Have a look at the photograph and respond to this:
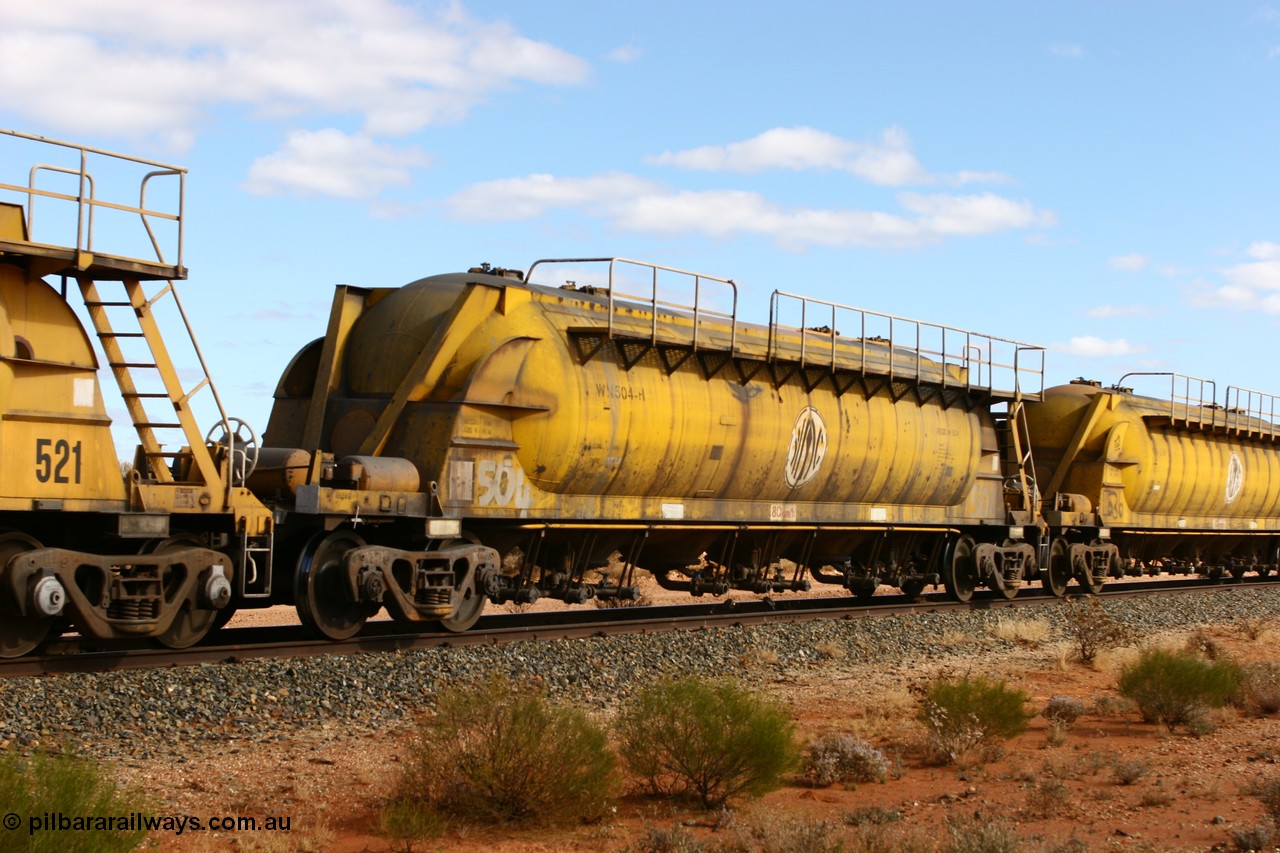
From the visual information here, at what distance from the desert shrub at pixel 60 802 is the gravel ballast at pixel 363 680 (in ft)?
4.64

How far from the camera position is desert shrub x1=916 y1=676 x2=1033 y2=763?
1013 centimetres

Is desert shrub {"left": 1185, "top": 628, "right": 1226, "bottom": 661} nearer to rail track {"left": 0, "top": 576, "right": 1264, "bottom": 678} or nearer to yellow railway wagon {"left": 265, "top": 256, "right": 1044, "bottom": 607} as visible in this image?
rail track {"left": 0, "top": 576, "right": 1264, "bottom": 678}

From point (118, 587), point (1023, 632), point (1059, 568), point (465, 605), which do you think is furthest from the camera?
point (1059, 568)

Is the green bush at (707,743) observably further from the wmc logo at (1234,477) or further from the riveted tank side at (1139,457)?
the wmc logo at (1234,477)

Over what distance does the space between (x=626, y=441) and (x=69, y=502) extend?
21.5 feet

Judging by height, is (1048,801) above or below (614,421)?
below

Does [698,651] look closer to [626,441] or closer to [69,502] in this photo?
[626,441]

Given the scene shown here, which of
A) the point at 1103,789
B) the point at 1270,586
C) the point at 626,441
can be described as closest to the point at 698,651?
the point at 626,441

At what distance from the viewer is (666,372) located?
16344 mm

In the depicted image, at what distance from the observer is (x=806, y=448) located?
1820cm

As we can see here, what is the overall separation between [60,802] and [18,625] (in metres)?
5.51

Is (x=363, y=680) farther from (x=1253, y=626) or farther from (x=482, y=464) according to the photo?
(x=1253, y=626)

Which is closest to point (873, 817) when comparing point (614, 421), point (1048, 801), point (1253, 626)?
point (1048, 801)

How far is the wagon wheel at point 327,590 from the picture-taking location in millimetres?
13109
